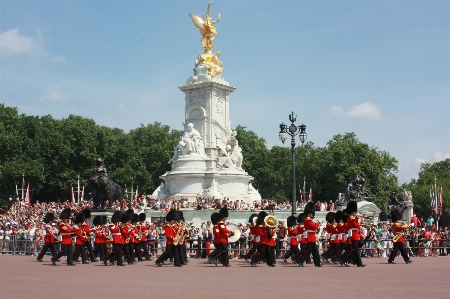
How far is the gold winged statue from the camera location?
163ft

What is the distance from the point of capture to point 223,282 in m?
15.7

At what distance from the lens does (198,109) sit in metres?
48.1

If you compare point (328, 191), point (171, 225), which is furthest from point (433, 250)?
point (328, 191)

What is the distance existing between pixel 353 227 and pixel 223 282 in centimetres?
697

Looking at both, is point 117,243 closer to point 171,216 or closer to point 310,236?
point 171,216

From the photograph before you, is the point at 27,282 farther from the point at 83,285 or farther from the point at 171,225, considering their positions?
the point at 171,225

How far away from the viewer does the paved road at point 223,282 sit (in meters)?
13.2

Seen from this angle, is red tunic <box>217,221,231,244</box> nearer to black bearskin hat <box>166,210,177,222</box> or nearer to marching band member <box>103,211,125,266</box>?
black bearskin hat <box>166,210,177,222</box>

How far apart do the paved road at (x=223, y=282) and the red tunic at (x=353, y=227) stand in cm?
110

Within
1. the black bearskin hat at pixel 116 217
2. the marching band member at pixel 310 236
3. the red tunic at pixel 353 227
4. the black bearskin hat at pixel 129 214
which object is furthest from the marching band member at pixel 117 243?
the red tunic at pixel 353 227

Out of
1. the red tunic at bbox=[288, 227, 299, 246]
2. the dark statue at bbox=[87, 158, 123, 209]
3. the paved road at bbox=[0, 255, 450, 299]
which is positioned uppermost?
the dark statue at bbox=[87, 158, 123, 209]

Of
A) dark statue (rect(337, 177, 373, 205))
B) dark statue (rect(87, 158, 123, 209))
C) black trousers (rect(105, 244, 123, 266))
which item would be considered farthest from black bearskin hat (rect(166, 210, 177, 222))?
dark statue (rect(337, 177, 373, 205))

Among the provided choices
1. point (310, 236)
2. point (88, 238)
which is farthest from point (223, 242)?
point (88, 238)

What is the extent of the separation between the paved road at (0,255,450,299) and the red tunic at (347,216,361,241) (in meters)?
1.10
